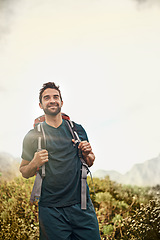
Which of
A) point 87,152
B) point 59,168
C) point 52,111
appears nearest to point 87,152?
point 87,152

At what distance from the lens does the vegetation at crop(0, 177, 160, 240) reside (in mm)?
3986

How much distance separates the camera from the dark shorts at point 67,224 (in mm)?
2191

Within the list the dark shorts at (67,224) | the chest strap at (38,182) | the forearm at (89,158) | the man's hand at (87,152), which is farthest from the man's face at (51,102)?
the dark shorts at (67,224)

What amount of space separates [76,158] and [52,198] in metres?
0.49

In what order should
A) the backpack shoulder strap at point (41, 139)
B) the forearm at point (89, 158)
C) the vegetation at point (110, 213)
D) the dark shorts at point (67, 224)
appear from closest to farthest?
the dark shorts at point (67, 224) < the backpack shoulder strap at point (41, 139) < the forearm at point (89, 158) < the vegetation at point (110, 213)

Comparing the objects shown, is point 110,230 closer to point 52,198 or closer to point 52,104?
point 52,198

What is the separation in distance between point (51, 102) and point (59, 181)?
887mm

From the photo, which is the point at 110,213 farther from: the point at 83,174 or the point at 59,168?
the point at 59,168

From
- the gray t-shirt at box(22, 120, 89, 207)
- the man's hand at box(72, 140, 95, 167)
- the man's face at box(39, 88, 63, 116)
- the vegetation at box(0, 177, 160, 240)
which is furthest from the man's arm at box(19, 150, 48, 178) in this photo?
the vegetation at box(0, 177, 160, 240)

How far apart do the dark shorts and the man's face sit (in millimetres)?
1051

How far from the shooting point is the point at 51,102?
2.54 m

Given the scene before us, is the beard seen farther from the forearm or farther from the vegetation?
the vegetation

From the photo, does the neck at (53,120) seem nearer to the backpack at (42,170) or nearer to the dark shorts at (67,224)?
the backpack at (42,170)

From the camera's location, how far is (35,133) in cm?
246
